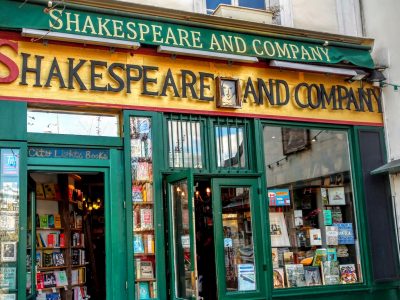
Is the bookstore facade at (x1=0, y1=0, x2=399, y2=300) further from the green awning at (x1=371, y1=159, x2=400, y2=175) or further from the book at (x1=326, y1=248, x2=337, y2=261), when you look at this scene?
the green awning at (x1=371, y1=159, x2=400, y2=175)

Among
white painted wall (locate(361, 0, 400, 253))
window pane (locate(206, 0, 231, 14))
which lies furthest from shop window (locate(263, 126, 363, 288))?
window pane (locate(206, 0, 231, 14))

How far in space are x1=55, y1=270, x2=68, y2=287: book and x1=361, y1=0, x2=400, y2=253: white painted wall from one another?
617 cm

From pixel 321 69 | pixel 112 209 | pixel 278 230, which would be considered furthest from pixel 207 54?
pixel 278 230

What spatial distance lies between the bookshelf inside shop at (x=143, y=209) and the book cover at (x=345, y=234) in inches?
140

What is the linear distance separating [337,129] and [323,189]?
112cm

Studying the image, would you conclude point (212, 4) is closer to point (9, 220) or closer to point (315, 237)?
point (315, 237)

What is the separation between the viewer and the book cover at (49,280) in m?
9.82

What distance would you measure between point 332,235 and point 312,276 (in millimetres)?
834

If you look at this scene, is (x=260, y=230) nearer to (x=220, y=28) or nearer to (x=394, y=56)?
(x=220, y=28)

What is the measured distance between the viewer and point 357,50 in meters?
10.1

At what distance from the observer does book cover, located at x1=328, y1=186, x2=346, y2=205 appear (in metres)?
9.88

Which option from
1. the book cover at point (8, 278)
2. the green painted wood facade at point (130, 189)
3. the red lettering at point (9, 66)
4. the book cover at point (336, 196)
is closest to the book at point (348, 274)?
the green painted wood facade at point (130, 189)

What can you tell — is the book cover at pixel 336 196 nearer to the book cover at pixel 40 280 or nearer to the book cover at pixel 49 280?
the book cover at pixel 49 280

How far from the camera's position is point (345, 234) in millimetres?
9758
